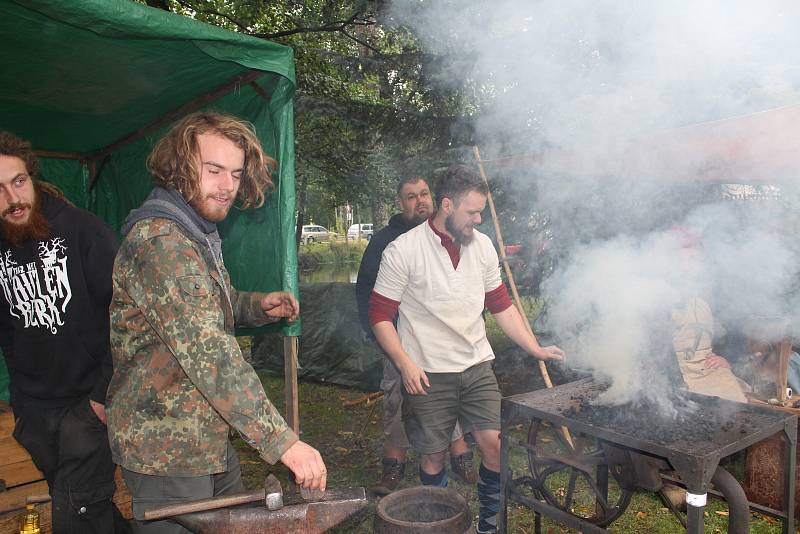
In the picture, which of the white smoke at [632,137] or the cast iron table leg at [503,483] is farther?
the white smoke at [632,137]

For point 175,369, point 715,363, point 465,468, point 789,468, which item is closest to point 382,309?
point 465,468

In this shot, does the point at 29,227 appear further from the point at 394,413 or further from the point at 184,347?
the point at 394,413

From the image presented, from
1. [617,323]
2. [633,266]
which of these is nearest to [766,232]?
[633,266]

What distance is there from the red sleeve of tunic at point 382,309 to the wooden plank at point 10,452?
2.19m

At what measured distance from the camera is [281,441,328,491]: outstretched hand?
5.29ft

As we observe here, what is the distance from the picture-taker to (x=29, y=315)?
→ 2.59 metres

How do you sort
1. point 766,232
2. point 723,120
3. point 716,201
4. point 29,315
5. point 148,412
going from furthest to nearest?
point 716,201
point 723,120
point 766,232
point 29,315
point 148,412

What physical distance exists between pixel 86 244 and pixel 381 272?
165 centimetres

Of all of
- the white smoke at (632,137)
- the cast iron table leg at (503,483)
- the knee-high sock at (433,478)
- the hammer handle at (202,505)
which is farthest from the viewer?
the white smoke at (632,137)

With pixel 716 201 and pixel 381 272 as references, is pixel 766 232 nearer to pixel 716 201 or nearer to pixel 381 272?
pixel 716 201

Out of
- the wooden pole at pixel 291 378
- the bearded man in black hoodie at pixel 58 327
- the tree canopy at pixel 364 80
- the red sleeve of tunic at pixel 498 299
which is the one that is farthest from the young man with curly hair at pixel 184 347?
the tree canopy at pixel 364 80

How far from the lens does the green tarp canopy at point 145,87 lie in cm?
250

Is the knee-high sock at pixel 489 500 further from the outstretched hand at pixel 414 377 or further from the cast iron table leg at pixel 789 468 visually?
the cast iron table leg at pixel 789 468

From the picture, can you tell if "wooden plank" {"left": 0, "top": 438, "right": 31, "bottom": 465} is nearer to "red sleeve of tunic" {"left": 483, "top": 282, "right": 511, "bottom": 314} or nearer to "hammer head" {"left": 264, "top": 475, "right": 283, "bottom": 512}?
"hammer head" {"left": 264, "top": 475, "right": 283, "bottom": 512}
